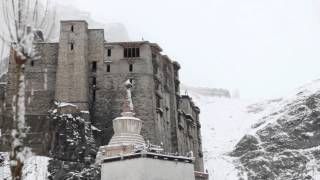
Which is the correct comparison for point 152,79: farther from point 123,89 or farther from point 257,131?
point 257,131

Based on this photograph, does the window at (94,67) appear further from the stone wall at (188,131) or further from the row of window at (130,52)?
the stone wall at (188,131)

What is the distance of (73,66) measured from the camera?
179 ft

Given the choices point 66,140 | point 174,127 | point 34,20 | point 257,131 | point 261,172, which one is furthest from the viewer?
point 257,131

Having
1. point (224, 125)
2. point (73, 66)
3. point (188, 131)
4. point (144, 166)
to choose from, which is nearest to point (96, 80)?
point (73, 66)

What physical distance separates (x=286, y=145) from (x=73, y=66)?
73183 millimetres

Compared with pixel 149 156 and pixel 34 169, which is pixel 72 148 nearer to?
pixel 34 169

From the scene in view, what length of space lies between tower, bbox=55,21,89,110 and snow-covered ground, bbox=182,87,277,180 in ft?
177

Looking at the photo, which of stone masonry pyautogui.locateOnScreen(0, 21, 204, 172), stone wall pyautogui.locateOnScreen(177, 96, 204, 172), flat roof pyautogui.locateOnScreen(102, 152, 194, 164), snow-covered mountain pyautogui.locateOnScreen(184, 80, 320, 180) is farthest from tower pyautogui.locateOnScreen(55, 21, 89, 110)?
snow-covered mountain pyautogui.locateOnScreen(184, 80, 320, 180)

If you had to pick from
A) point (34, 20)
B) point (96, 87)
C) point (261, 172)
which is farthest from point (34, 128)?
point (261, 172)

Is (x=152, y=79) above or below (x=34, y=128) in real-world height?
above

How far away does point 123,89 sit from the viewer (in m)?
54.8

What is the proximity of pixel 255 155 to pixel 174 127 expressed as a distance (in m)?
60.2

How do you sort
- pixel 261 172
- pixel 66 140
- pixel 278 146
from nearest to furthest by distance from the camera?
pixel 66 140
pixel 261 172
pixel 278 146

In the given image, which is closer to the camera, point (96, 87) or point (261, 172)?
point (96, 87)
